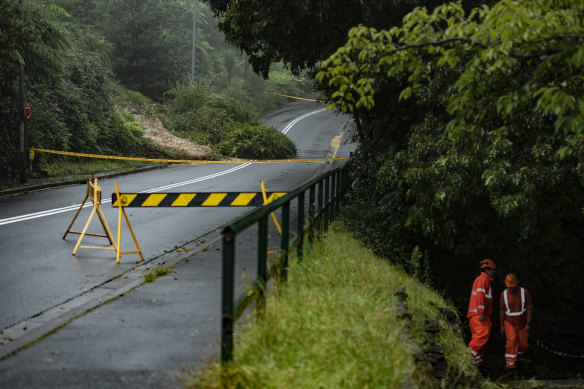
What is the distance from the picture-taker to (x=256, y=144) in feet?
126

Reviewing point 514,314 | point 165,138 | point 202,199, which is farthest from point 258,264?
point 165,138

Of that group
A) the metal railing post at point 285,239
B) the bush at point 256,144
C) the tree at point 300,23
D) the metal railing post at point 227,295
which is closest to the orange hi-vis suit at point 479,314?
the tree at point 300,23

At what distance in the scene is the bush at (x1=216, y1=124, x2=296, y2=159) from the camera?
38188mm

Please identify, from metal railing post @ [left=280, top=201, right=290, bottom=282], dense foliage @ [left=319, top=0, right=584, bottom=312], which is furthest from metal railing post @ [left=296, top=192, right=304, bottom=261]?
dense foliage @ [left=319, top=0, right=584, bottom=312]

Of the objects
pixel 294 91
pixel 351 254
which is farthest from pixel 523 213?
pixel 294 91

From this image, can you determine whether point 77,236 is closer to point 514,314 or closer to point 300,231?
point 300,231

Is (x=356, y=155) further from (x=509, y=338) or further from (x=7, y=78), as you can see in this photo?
(x=7, y=78)

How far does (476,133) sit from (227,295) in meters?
7.44

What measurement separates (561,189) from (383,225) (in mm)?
4571

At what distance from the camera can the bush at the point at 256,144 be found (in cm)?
3819

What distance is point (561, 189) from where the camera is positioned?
11.7 metres

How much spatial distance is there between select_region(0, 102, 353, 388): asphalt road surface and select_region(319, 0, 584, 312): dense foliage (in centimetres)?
293

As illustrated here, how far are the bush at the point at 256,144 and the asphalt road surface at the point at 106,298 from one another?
20.4 metres

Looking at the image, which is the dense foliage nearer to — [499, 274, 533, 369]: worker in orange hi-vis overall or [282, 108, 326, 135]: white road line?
[499, 274, 533, 369]: worker in orange hi-vis overall
